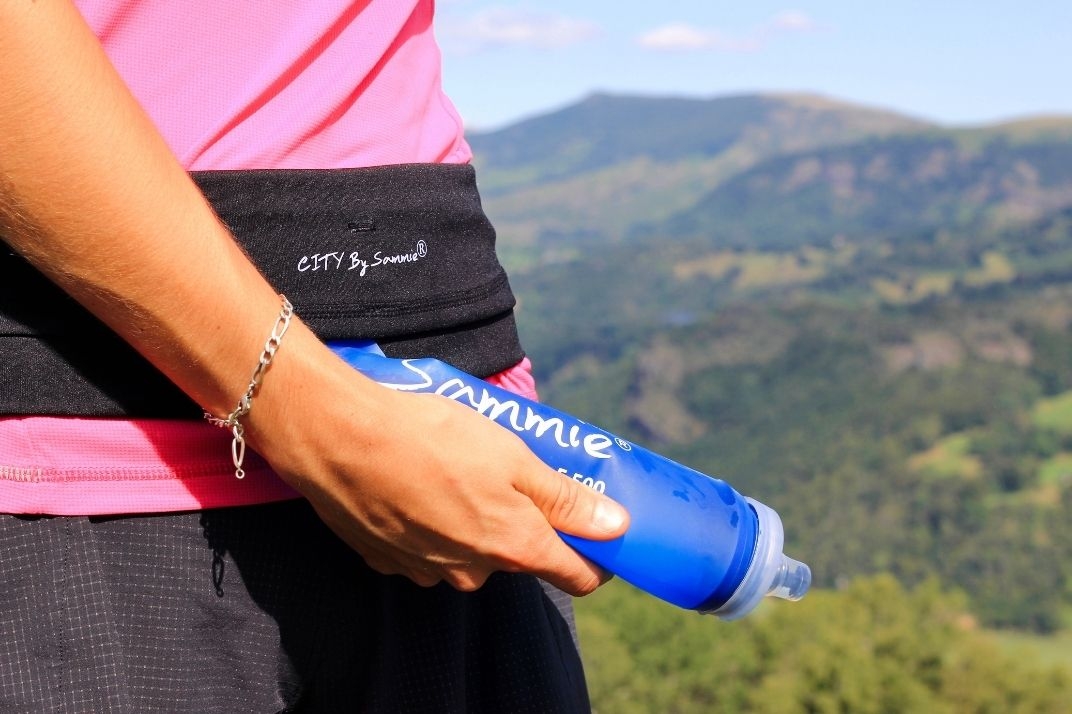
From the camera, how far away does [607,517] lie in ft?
3.99

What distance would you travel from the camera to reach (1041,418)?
91.4 meters

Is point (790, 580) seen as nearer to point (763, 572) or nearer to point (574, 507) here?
point (763, 572)

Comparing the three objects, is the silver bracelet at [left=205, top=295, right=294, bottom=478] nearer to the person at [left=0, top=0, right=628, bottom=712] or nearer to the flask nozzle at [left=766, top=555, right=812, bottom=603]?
the person at [left=0, top=0, right=628, bottom=712]

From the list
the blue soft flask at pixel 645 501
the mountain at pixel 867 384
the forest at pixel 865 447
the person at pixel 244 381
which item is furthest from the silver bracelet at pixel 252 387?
the mountain at pixel 867 384

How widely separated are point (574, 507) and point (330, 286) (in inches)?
13.1

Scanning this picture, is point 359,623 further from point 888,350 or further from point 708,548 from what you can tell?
point 888,350

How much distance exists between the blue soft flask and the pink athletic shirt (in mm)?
197

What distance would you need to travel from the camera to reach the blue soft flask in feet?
3.98

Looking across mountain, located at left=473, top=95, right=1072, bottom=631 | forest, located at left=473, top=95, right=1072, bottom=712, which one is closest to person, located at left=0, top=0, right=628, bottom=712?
forest, located at left=473, top=95, right=1072, bottom=712

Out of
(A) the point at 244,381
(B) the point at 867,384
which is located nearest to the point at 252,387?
(A) the point at 244,381

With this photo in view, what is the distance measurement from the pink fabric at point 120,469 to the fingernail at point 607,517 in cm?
32

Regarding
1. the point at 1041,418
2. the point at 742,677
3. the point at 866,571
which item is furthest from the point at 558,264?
the point at 742,677

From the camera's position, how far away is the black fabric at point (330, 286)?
1.11m

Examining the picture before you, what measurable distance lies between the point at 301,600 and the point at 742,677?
4643cm
